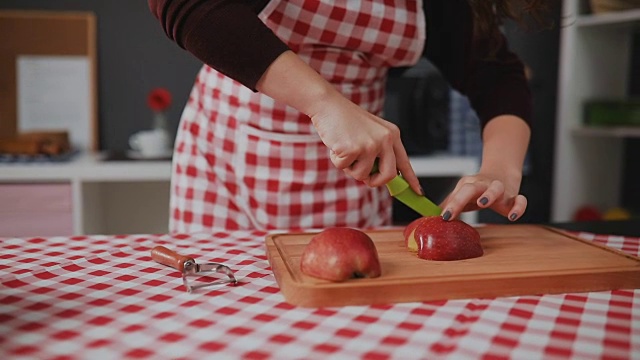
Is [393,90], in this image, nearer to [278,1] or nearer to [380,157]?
[278,1]

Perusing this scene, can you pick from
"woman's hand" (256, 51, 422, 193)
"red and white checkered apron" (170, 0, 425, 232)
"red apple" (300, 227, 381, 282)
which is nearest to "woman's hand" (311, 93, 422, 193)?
"woman's hand" (256, 51, 422, 193)

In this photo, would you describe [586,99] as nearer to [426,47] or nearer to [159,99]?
[426,47]

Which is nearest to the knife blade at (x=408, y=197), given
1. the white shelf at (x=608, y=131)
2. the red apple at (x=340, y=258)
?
the red apple at (x=340, y=258)

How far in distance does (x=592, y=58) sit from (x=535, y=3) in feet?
5.28

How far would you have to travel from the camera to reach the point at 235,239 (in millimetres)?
1043

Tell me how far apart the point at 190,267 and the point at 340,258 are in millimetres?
193

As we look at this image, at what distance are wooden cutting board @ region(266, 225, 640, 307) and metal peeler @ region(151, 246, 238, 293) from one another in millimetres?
60

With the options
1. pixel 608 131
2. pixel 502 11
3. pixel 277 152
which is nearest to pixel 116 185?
pixel 277 152

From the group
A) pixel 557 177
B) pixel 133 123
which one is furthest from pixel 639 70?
pixel 133 123

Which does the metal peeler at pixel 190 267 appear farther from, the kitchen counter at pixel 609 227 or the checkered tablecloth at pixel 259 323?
the kitchen counter at pixel 609 227

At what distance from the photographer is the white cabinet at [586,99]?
8.36 feet

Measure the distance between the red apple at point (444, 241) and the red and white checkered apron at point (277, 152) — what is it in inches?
16.3

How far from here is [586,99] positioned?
260 cm

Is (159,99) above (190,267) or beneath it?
above
